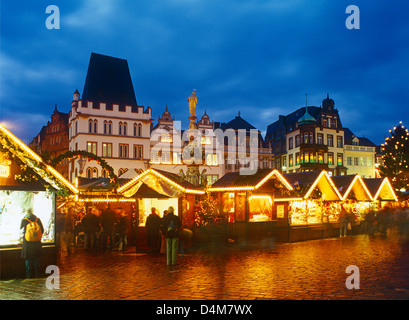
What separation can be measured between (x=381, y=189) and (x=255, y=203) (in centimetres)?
1143

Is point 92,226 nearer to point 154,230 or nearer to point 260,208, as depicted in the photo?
point 154,230

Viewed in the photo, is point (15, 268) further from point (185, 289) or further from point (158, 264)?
point (185, 289)

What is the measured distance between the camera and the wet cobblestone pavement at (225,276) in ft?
28.2

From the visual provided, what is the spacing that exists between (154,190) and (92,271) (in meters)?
5.28

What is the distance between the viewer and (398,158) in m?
39.8

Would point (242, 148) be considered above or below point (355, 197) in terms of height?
above

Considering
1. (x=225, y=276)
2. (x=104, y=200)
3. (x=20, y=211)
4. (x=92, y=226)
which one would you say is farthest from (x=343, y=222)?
(x=20, y=211)

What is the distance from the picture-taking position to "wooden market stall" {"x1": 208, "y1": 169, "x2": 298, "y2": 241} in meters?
20.1

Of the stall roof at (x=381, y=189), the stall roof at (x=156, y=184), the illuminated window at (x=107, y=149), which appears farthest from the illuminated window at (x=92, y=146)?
the stall roof at (x=156, y=184)

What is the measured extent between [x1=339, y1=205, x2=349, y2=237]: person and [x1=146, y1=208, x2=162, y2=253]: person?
12.0 metres

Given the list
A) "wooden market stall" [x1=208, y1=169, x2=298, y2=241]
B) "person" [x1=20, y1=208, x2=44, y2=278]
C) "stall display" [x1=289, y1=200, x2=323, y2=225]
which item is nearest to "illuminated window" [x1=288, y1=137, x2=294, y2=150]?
"stall display" [x1=289, y1=200, x2=323, y2=225]

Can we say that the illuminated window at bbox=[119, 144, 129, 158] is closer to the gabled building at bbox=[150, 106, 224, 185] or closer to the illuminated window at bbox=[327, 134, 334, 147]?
the gabled building at bbox=[150, 106, 224, 185]

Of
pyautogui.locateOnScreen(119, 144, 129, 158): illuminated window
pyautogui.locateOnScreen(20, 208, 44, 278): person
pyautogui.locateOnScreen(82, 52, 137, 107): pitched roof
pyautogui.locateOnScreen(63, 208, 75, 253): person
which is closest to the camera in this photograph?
pyautogui.locateOnScreen(20, 208, 44, 278): person
